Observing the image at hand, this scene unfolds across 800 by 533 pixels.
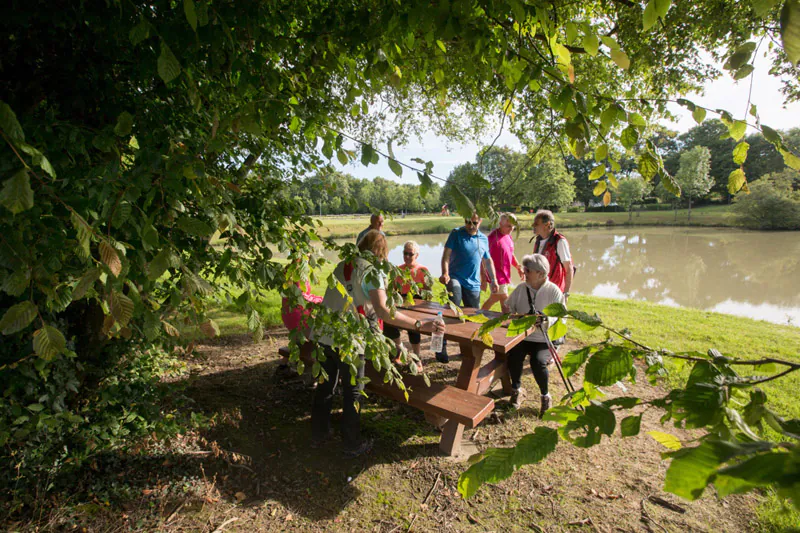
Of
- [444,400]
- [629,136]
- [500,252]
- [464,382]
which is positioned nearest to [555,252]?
[500,252]

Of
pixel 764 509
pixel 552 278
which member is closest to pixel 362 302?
pixel 552 278

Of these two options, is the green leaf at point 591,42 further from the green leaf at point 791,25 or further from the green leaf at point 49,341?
the green leaf at point 49,341

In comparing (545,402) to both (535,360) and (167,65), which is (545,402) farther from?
(167,65)

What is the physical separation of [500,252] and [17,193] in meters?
5.29

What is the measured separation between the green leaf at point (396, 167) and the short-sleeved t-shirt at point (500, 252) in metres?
4.37

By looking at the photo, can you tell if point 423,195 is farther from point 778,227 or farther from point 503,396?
point 778,227

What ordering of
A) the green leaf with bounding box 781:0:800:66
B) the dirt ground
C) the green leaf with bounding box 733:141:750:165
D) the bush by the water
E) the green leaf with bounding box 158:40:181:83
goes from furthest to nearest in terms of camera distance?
the bush by the water < the dirt ground < the green leaf with bounding box 733:141:750:165 < the green leaf with bounding box 158:40:181:83 < the green leaf with bounding box 781:0:800:66

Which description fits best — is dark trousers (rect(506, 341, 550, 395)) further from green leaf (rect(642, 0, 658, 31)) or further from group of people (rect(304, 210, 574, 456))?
green leaf (rect(642, 0, 658, 31))

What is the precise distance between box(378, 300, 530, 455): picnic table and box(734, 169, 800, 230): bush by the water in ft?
128

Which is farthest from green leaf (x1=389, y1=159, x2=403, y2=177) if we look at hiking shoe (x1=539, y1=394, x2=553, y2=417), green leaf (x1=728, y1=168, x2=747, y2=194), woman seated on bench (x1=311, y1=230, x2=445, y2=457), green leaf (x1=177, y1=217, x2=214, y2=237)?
hiking shoe (x1=539, y1=394, x2=553, y2=417)

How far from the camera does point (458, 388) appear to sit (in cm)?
368

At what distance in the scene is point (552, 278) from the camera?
4.77 m

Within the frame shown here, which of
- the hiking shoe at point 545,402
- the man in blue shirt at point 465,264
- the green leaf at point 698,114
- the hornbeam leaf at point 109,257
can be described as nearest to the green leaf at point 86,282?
the hornbeam leaf at point 109,257

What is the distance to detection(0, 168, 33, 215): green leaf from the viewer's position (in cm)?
84
